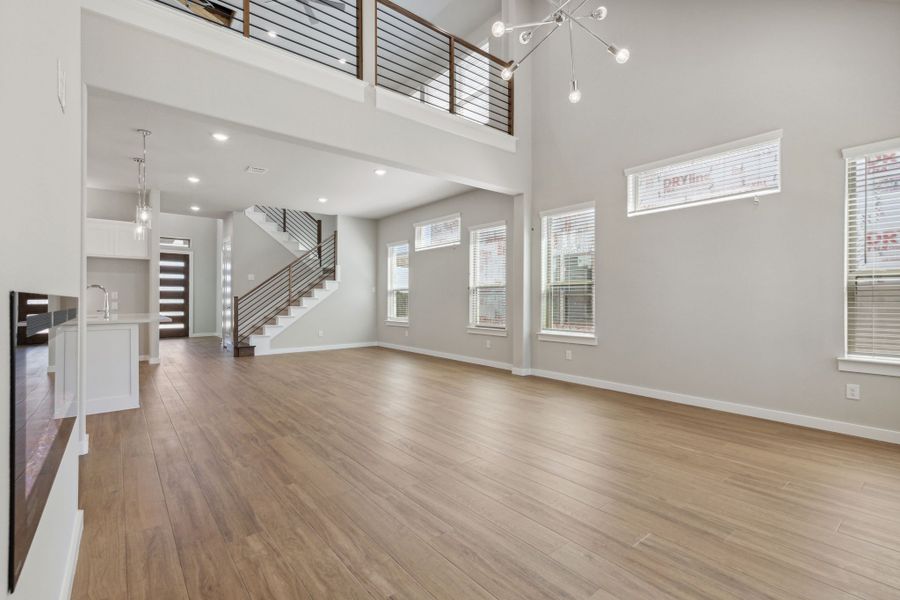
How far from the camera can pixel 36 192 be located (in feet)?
3.51

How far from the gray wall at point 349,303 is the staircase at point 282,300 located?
0.17 meters

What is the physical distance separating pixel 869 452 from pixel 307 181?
6.82m

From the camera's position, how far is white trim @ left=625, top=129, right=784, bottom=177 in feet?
12.3

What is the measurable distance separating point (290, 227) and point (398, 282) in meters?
3.50

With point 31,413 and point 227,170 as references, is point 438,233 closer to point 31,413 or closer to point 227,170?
point 227,170

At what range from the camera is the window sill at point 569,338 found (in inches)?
206

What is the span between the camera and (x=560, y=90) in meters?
5.57

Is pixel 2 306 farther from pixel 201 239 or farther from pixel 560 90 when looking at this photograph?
pixel 201 239

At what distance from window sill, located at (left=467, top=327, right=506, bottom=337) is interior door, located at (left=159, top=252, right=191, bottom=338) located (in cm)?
843

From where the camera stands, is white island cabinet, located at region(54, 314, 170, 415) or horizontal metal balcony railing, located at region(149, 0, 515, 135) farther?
white island cabinet, located at region(54, 314, 170, 415)

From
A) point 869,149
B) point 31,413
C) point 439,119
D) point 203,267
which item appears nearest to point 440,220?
point 439,119

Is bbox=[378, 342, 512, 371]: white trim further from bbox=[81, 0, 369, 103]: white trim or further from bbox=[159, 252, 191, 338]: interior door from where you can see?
bbox=[159, 252, 191, 338]: interior door

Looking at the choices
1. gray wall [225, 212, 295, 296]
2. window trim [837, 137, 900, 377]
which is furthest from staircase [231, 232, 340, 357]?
window trim [837, 137, 900, 377]

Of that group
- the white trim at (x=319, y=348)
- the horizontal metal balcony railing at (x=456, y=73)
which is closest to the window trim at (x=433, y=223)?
the horizontal metal balcony railing at (x=456, y=73)
